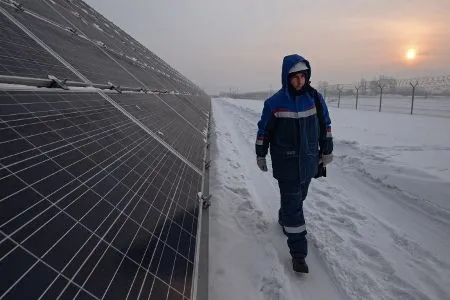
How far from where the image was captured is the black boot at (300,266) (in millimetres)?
3775

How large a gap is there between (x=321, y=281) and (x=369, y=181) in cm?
426

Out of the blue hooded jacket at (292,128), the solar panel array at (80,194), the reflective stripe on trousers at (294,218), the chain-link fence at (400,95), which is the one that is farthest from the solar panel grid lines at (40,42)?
the chain-link fence at (400,95)

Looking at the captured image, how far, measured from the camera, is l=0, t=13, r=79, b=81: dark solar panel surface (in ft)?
10.8

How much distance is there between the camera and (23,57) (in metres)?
3.69

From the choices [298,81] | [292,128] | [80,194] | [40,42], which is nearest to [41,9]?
[40,42]

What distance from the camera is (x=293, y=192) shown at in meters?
4.02

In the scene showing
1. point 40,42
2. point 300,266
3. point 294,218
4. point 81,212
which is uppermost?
point 40,42

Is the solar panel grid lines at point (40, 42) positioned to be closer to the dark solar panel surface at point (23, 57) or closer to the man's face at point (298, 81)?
the dark solar panel surface at point (23, 57)

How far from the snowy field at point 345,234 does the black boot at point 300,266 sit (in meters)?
0.07

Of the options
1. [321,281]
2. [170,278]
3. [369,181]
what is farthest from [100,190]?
[369,181]

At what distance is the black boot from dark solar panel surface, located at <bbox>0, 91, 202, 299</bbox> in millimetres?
1235

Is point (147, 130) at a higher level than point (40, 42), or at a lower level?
lower

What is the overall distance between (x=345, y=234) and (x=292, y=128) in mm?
1817

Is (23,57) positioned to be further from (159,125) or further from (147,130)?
(159,125)
